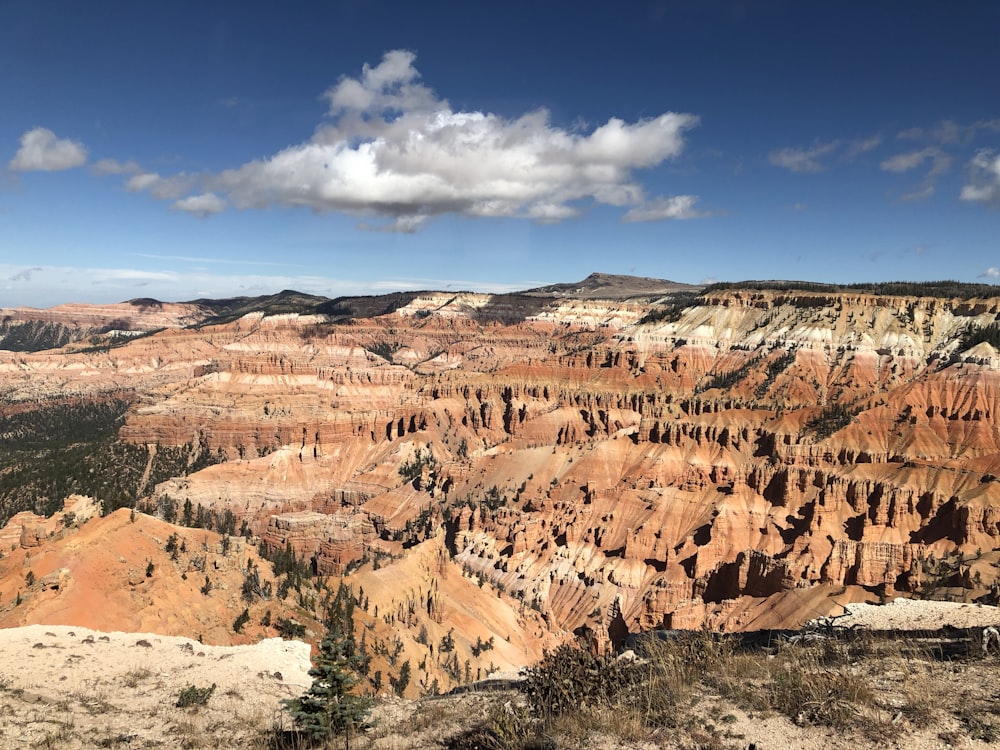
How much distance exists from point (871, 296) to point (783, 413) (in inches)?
2069

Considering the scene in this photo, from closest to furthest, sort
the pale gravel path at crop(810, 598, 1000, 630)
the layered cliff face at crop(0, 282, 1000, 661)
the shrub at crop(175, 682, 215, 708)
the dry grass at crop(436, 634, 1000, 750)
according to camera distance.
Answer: the dry grass at crop(436, 634, 1000, 750)
the shrub at crop(175, 682, 215, 708)
the pale gravel path at crop(810, 598, 1000, 630)
the layered cliff face at crop(0, 282, 1000, 661)

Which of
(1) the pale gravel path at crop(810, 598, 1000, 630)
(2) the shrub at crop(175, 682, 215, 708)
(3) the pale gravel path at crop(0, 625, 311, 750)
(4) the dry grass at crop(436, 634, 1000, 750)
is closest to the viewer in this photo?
(4) the dry grass at crop(436, 634, 1000, 750)

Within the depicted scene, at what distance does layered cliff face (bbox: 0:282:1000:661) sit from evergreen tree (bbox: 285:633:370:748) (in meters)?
27.5

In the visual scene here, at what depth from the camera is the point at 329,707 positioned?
11039 mm

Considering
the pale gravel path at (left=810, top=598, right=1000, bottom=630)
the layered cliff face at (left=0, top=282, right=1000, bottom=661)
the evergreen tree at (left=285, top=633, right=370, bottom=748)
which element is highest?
the evergreen tree at (left=285, top=633, right=370, bottom=748)

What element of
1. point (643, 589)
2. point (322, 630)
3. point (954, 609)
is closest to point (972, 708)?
point (954, 609)

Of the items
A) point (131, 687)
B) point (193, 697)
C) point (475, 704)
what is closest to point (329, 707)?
point (475, 704)

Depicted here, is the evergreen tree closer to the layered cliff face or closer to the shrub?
the shrub

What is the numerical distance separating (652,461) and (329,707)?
229 feet

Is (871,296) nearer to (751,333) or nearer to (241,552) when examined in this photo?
(751,333)

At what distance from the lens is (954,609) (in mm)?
17578

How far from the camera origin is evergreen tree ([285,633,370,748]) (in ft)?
35.6


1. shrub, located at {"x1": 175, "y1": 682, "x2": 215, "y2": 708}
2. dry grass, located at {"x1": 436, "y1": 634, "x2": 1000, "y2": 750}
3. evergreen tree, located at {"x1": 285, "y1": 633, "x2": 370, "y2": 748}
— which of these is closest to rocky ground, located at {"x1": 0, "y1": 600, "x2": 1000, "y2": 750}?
dry grass, located at {"x1": 436, "y1": 634, "x2": 1000, "y2": 750}

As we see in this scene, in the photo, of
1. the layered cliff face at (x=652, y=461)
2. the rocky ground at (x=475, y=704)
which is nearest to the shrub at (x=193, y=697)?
the rocky ground at (x=475, y=704)
